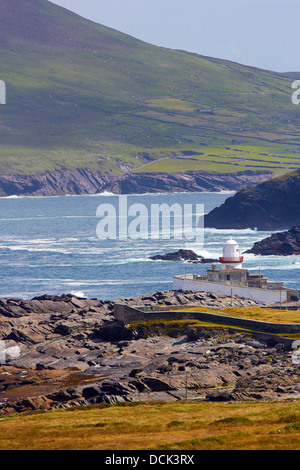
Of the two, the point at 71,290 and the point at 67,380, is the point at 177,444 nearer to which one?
the point at 67,380

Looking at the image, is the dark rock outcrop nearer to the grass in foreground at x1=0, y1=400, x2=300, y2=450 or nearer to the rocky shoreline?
the rocky shoreline

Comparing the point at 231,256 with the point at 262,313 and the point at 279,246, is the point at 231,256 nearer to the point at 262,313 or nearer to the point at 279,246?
the point at 262,313

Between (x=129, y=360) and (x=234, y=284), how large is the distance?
22566mm

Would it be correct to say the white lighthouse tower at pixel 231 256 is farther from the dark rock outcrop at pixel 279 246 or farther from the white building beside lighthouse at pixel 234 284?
the dark rock outcrop at pixel 279 246

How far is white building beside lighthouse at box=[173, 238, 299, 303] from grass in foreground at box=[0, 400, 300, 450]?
32.8 metres

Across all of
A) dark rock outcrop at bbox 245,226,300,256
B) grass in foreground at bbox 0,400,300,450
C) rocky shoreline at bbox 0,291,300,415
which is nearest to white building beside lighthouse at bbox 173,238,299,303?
rocky shoreline at bbox 0,291,300,415

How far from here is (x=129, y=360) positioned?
6931 centimetres

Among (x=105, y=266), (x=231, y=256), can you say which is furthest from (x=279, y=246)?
(x=231, y=256)

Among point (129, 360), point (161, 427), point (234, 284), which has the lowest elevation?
point (129, 360)

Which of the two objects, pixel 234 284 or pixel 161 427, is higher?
pixel 234 284

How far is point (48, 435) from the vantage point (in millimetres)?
45531

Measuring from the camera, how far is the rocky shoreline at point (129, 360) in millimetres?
57844

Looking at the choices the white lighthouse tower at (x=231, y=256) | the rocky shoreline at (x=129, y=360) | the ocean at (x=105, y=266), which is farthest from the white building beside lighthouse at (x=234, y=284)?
the ocean at (x=105, y=266)

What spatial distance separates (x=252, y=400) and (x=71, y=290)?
236ft
